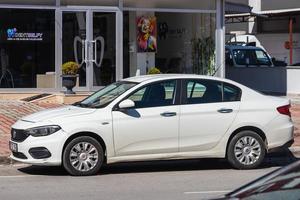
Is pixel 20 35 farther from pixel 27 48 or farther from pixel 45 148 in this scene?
pixel 45 148

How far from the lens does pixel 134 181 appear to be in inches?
391

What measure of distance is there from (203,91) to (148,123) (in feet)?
3.73

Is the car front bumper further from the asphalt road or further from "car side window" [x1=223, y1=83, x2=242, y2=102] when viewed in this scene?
"car side window" [x1=223, y1=83, x2=242, y2=102]

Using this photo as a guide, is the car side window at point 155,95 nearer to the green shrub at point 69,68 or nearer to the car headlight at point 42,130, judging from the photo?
the car headlight at point 42,130

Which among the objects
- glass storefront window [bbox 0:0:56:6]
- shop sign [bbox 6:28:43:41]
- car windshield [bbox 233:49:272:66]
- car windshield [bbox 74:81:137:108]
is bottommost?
car windshield [bbox 74:81:137:108]

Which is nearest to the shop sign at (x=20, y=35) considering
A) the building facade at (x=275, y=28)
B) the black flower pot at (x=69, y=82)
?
the black flower pot at (x=69, y=82)

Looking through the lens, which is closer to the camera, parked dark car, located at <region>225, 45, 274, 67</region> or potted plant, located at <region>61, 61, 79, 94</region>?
potted plant, located at <region>61, 61, 79, 94</region>

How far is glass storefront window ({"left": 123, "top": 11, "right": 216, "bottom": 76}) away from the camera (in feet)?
68.7

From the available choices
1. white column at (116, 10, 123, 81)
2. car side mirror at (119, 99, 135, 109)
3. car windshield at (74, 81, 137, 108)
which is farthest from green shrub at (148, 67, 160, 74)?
car side mirror at (119, 99, 135, 109)

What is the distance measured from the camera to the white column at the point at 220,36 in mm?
21719

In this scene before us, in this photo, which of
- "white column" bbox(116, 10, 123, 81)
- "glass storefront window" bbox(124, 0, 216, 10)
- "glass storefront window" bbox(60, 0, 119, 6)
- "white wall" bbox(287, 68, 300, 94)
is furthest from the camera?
"white wall" bbox(287, 68, 300, 94)

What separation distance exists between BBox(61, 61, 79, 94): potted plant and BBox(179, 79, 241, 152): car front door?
8.89 metres

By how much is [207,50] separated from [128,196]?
1407cm

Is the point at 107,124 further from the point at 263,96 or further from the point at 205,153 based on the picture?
the point at 263,96
